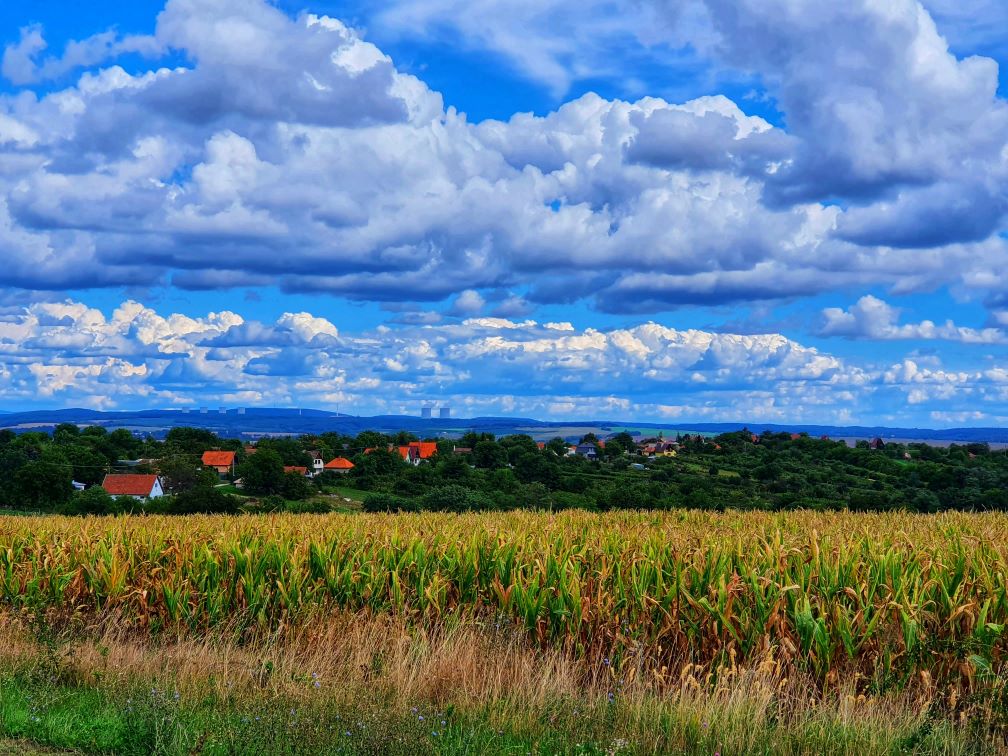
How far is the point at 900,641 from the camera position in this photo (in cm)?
876

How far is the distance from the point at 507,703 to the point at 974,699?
4.29 metres

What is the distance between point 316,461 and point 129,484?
22.6 m

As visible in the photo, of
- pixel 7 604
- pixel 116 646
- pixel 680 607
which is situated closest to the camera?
pixel 680 607

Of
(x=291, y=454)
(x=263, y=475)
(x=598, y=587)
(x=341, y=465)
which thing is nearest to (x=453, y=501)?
(x=263, y=475)

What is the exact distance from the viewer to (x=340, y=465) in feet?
311

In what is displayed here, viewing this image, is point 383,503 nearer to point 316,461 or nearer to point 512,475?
point 512,475

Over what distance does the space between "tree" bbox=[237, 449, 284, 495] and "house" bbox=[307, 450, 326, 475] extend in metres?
18.3

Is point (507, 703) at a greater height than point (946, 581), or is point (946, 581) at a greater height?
point (946, 581)

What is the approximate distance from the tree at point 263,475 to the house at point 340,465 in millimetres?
13499

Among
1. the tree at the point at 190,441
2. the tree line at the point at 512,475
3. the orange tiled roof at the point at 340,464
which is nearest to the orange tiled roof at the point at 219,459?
the tree line at the point at 512,475

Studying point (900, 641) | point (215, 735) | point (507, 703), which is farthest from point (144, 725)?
point (900, 641)

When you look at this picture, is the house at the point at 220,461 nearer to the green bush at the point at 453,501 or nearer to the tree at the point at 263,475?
the tree at the point at 263,475

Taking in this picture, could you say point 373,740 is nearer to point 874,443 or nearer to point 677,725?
point 677,725

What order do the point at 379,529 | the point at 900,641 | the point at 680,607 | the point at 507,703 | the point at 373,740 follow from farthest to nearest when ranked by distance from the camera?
the point at 379,529
the point at 680,607
the point at 900,641
the point at 507,703
the point at 373,740
